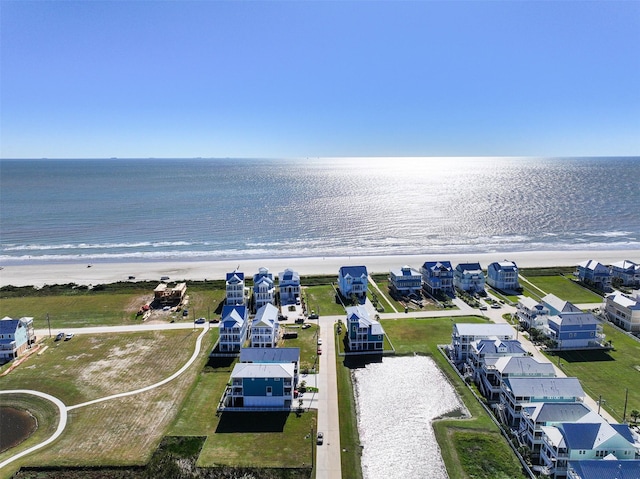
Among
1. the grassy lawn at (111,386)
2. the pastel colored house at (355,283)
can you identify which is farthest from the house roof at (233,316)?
the pastel colored house at (355,283)

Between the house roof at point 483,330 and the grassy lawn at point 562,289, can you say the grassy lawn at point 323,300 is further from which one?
the grassy lawn at point 562,289

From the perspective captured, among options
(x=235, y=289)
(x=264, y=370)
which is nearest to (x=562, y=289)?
(x=235, y=289)

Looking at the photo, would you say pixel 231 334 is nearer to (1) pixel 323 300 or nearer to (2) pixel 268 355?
(2) pixel 268 355

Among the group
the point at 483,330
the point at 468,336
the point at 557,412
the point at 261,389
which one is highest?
the point at 483,330

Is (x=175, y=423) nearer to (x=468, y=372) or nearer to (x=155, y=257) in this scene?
(x=468, y=372)

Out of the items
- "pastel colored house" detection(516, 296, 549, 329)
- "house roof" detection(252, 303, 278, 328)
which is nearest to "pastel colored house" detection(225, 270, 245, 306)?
"house roof" detection(252, 303, 278, 328)

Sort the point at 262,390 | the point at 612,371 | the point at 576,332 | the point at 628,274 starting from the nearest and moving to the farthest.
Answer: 1. the point at 262,390
2. the point at 612,371
3. the point at 576,332
4. the point at 628,274
